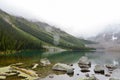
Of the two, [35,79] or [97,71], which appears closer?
[35,79]

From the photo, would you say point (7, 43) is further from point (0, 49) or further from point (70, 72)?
point (70, 72)

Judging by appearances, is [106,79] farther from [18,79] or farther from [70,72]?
[18,79]

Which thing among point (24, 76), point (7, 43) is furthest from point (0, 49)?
point (24, 76)

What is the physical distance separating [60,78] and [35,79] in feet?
21.5

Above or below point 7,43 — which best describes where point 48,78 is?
below

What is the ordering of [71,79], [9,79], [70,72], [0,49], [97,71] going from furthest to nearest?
[0,49]
[97,71]
[70,72]
[71,79]
[9,79]

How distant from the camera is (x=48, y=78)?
56906 millimetres

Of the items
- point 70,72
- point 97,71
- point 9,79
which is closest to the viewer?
point 9,79

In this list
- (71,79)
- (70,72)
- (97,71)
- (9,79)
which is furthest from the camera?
(97,71)

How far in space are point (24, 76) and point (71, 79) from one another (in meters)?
11.4

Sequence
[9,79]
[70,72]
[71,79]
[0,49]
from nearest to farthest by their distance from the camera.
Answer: [9,79] → [71,79] → [70,72] → [0,49]

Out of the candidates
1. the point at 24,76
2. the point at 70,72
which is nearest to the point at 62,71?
the point at 70,72

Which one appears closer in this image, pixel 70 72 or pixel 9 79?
pixel 9 79

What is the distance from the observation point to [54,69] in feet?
242
